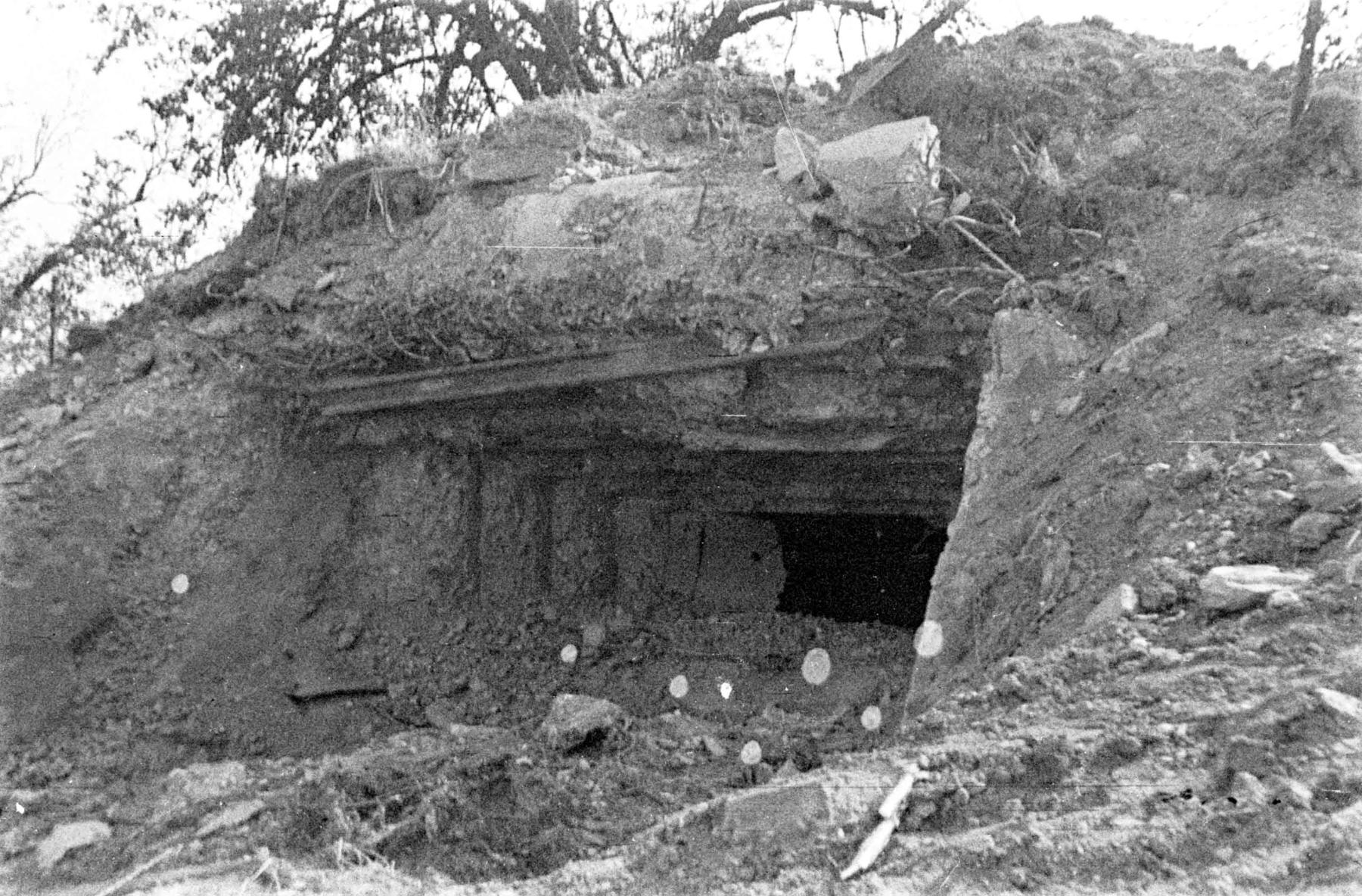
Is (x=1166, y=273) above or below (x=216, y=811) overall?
above

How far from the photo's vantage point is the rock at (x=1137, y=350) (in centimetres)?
512

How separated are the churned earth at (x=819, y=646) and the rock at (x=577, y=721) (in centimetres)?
2

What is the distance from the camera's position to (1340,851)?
2434 millimetres

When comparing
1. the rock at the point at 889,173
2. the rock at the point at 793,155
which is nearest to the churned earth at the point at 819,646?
the rock at the point at 889,173

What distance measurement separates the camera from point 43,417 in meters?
7.24

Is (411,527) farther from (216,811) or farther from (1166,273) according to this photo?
(1166,273)

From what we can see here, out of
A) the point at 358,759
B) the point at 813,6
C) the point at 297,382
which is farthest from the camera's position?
the point at 813,6

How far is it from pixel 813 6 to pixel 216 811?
28.0 feet

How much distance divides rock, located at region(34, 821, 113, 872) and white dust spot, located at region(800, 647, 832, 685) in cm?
391

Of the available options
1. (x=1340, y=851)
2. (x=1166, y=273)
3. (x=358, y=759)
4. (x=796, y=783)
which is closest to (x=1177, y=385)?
(x=1166, y=273)

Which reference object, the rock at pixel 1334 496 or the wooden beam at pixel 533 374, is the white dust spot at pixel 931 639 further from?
the wooden beam at pixel 533 374

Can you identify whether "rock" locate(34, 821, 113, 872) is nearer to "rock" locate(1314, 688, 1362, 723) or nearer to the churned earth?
the churned earth

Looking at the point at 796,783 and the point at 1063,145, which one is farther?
the point at 1063,145

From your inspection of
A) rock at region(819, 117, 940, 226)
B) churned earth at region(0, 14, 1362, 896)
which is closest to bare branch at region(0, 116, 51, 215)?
churned earth at region(0, 14, 1362, 896)
